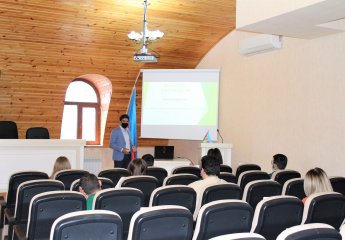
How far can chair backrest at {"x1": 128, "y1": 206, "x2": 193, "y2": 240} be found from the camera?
273 cm

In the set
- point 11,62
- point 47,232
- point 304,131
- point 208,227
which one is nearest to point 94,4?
point 11,62

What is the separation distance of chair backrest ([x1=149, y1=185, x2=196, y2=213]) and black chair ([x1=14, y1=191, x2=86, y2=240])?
63 centimetres

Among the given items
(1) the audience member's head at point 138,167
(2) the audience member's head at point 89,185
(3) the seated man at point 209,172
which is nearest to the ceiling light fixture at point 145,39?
(1) the audience member's head at point 138,167

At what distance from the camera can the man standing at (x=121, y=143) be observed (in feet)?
30.7

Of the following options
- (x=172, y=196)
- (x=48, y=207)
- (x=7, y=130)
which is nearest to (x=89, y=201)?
(x=48, y=207)

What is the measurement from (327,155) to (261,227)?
16.3 ft

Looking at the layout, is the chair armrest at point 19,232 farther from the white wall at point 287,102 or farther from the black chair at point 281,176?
the white wall at point 287,102

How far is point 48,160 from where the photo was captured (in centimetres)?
829

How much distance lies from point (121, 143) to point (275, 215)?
621 centimetres

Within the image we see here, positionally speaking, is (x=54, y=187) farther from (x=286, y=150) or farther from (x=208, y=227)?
(x=286, y=150)

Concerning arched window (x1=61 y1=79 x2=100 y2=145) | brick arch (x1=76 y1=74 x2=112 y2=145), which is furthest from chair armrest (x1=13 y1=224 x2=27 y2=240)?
arched window (x1=61 y1=79 x2=100 y2=145)

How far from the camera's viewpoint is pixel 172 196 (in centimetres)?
394

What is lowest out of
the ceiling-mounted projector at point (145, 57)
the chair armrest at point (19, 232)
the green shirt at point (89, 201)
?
the chair armrest at point (19, 232)

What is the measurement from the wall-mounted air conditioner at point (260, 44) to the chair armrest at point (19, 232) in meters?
5.92
